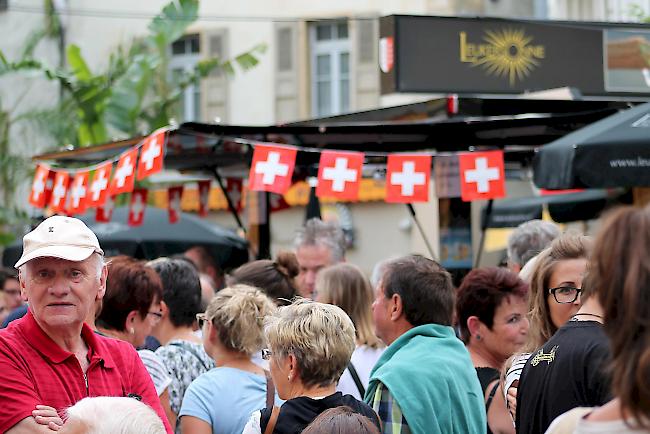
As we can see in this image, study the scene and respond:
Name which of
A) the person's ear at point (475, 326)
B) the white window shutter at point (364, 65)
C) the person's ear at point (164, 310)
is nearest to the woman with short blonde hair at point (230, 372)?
the person's ear at point (164, 310)

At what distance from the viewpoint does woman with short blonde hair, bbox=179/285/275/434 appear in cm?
528

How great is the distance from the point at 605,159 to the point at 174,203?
20.9 ft

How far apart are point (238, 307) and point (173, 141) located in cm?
570

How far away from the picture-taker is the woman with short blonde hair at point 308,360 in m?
4.44

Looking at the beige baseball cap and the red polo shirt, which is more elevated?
the beige baseball cap

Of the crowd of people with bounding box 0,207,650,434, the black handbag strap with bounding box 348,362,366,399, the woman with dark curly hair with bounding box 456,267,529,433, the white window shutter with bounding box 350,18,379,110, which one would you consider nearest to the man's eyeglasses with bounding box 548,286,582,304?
the crowd of people with bounding box 0,207,650,434

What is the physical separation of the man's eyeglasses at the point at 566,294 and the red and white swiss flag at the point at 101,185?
6380mm

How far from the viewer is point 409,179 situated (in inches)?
372

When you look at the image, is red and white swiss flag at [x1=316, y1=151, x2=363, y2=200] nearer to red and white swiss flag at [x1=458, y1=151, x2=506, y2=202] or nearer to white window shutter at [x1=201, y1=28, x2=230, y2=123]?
red and white swiss flag at [x1=458, y1=151, x2=506, y2=202]

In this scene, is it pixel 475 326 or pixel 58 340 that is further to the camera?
pixel 475 326

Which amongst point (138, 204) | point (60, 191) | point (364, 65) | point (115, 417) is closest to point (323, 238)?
point (60, 191)

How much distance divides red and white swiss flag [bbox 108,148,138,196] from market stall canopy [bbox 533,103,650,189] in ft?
11.9

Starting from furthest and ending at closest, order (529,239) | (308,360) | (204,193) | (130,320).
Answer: (204,193)
(529,239)
(130,320)
(308,360)

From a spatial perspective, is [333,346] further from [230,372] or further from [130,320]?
[130,320]
